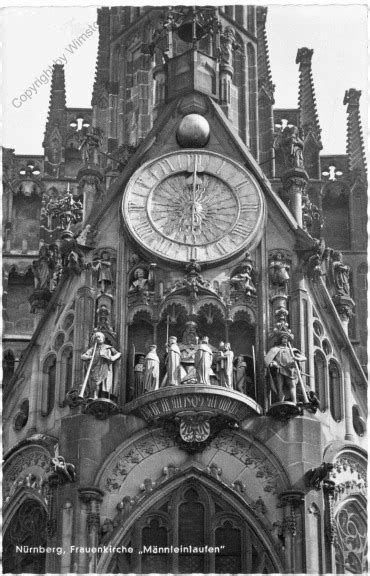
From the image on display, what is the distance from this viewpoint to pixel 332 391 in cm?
3250

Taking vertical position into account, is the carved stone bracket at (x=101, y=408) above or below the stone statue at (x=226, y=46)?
below

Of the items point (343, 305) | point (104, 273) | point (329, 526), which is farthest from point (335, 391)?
point (104, 273)

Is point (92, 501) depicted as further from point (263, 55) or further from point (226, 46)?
point (263, 55)

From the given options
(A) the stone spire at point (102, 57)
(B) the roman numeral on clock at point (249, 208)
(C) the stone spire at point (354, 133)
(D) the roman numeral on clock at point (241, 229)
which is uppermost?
(A) the stone spire at point (102, 57)

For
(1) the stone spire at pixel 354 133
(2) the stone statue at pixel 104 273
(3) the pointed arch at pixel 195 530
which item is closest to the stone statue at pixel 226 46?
(1) the stone spire at pixel 354 133

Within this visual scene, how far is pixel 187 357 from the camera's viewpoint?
31.7m

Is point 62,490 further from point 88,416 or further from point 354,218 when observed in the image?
point 354,218

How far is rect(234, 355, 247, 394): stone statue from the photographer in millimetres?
31656

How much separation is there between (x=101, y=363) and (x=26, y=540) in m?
2.78

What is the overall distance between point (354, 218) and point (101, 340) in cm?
664

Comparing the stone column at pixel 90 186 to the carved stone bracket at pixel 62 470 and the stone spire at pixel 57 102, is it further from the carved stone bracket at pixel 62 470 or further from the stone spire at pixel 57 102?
the carved stone bracket at pixel 62 470

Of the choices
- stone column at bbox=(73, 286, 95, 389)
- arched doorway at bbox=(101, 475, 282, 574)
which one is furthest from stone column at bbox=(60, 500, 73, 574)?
stone column at bbox=(73, 286, 95, 389)

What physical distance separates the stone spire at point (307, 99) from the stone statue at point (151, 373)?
7.44 m

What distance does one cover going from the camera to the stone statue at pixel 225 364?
31438mm
